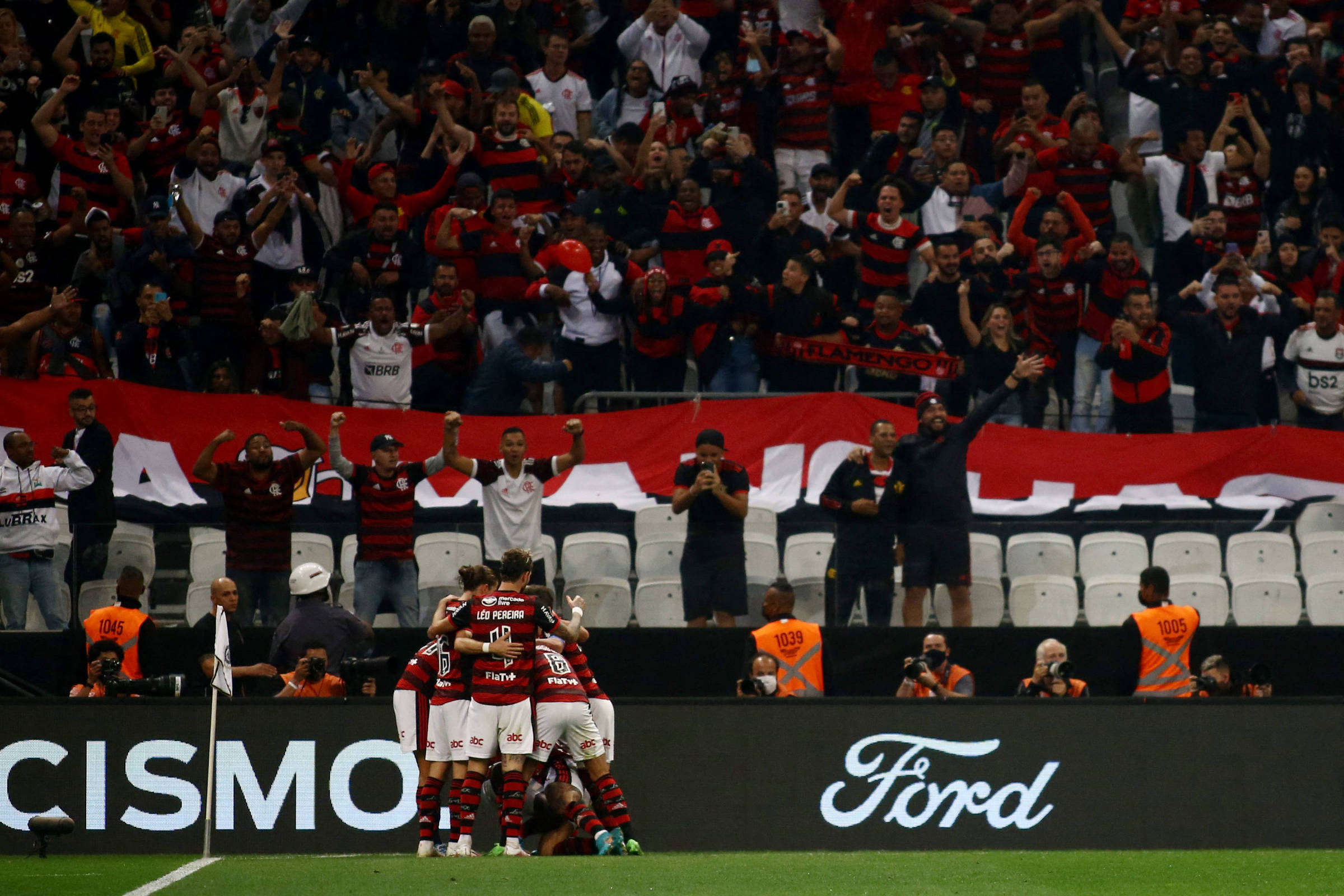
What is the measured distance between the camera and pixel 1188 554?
1331 centimetres

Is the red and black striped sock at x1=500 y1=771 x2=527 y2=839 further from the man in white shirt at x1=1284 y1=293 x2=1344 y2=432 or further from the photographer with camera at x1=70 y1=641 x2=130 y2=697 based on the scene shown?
the man in white shirt at x1=1284 y1=293 x2=1344 y2=432

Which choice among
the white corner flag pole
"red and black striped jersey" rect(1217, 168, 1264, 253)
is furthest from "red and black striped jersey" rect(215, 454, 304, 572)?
"red and black striped jersey" rect(1217, 168, 1264, 253)

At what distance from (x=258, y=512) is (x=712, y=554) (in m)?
3.41

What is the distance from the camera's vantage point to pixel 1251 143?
18500mm

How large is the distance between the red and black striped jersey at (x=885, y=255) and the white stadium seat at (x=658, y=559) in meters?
4.19

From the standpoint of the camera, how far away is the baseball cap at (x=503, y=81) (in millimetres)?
17453

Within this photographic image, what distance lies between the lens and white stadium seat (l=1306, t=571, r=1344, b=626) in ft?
43.7

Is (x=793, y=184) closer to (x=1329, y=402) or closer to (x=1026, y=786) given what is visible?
(x=1329, y=402)

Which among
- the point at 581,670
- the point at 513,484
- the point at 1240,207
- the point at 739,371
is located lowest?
the point at 581,670

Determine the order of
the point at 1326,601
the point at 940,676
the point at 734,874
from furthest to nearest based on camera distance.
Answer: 1. the point at 1326,601
2. the point at 940,676
3. the point at 734,874

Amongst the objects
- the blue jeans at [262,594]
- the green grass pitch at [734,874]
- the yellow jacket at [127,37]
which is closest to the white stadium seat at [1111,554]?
the green grass pitch at [734,874]

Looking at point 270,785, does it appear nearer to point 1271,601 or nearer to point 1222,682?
point 1222,682

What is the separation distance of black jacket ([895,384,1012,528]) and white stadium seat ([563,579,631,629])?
7.00ft

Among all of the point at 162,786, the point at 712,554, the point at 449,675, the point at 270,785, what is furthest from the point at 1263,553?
the point at 162,786
